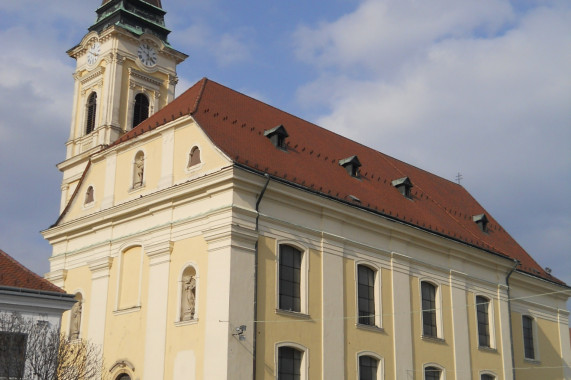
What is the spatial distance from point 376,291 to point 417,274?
8.48 feet

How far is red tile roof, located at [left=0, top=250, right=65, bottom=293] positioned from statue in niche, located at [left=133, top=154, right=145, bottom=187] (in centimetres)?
618

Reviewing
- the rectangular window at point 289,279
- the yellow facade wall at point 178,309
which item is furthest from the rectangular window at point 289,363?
the yellow facade wall at point 178,309

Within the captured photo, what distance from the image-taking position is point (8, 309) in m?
20.7

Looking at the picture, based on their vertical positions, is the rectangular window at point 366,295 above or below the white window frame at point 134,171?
below

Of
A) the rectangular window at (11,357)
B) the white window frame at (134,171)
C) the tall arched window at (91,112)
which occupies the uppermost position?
the tall arched window at (91,112)

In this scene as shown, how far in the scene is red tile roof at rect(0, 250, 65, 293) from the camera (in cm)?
2109

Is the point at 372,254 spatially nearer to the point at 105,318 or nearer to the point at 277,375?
the point at 277,375

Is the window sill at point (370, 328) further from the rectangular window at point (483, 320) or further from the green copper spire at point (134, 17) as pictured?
the green copper spire at point (134, 17)

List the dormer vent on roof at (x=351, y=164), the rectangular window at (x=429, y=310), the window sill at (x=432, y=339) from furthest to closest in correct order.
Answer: the dormer vent on roof at (x=351, y=164), the rectangular window at (x=429, y=310), the window sill at (x=432, y=339)

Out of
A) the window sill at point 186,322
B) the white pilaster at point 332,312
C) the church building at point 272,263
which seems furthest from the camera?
the white pilaster at point 332,312

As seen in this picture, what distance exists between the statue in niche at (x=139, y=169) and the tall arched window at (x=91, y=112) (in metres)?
12.9

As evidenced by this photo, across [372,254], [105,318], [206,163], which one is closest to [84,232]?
[105,318]

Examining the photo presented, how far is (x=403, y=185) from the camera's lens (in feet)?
107

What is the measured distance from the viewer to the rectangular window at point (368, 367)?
26547 mm
